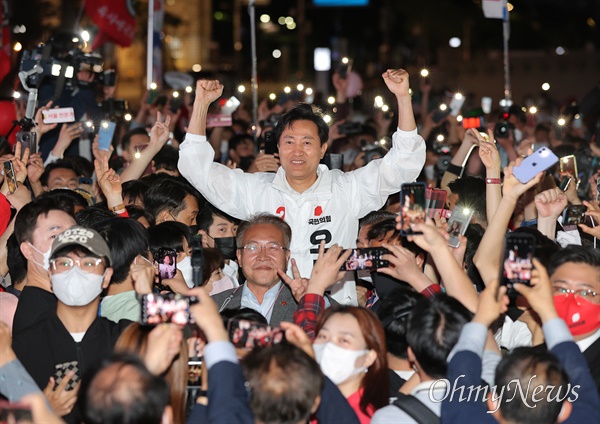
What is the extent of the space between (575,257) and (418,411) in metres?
1.31

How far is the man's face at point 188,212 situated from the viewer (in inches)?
290

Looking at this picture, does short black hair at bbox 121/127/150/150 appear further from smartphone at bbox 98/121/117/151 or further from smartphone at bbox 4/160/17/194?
smartphone at bbox 4/160/17/194

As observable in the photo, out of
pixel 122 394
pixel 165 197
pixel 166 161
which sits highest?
pixel 166 161

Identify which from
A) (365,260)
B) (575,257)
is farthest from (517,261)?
(365,260)

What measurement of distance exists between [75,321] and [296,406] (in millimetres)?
1492

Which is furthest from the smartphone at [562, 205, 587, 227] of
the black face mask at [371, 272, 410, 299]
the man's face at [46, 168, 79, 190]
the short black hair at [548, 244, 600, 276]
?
the man's face at [46, 168, 79, 190]

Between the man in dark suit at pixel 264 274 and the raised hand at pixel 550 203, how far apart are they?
5.08ft

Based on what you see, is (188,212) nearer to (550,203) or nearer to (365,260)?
(365,260)

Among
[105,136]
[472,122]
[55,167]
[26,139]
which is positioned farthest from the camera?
[472,122]

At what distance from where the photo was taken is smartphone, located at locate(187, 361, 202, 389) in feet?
15.2

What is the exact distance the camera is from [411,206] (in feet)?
16.0

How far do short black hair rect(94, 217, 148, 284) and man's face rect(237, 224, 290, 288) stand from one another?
2.34 ft

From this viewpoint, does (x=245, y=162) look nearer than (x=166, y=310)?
No

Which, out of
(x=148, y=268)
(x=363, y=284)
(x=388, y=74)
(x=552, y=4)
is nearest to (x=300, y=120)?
(x=388, y=74)
